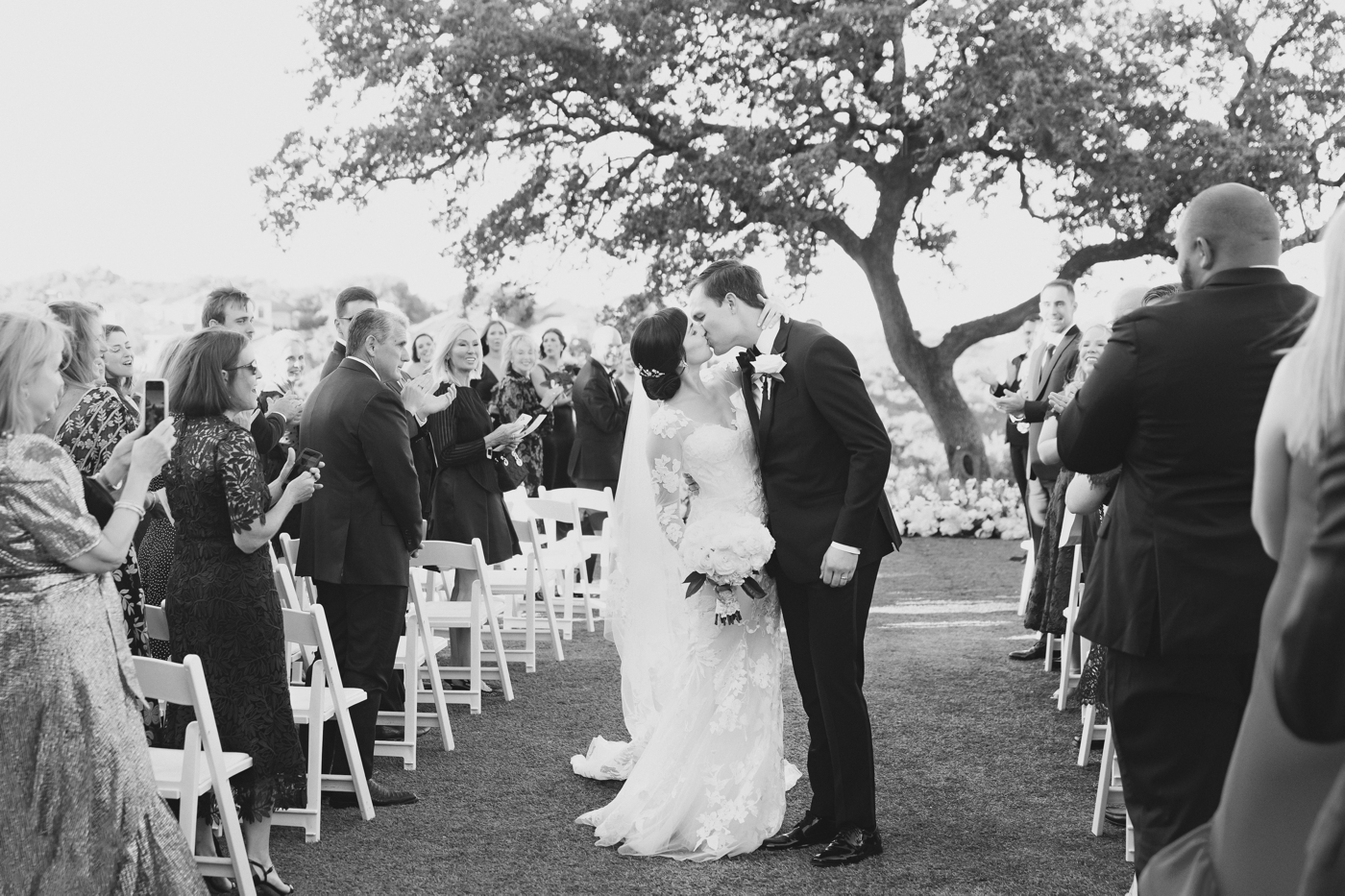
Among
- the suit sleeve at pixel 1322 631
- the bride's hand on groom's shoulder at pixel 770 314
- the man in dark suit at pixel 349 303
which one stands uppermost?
the man in dark suit at pixel 349 303

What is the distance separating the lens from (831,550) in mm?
4047

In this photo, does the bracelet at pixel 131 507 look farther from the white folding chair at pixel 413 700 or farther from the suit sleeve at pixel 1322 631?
the suit sleeve at pixel 1322 631

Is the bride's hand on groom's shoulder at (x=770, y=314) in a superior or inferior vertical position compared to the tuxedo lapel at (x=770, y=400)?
superior

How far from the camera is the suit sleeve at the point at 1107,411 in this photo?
3020 mm

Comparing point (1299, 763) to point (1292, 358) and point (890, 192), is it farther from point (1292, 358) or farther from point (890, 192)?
point (890, 192)

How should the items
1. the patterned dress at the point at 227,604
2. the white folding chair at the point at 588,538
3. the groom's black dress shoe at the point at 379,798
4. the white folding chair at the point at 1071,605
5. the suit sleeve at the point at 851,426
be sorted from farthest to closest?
the white folding chair at the point at 588,538, the white folding chair at the point at 1071,605, the groom's black dress shoe at the point at 379,798, the suit sleeve at the point at 851,426, the patterned dress at the point at 227,604

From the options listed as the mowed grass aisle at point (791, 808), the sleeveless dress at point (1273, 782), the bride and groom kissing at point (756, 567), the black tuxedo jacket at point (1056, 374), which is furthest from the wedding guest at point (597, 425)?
the sleeveless dress at point (1273, 782)

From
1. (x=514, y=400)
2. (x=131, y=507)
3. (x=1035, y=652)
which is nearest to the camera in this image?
(x=131, y=507)

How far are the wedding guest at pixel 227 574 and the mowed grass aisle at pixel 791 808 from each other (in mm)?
417

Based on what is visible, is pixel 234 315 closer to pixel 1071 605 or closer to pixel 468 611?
pixel 468 611

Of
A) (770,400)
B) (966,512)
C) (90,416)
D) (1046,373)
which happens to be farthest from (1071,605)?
(966,512)

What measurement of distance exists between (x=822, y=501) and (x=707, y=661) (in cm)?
72

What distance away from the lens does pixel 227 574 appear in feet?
13.0

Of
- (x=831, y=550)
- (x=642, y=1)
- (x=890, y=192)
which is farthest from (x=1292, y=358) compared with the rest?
(x=890, y=192)
